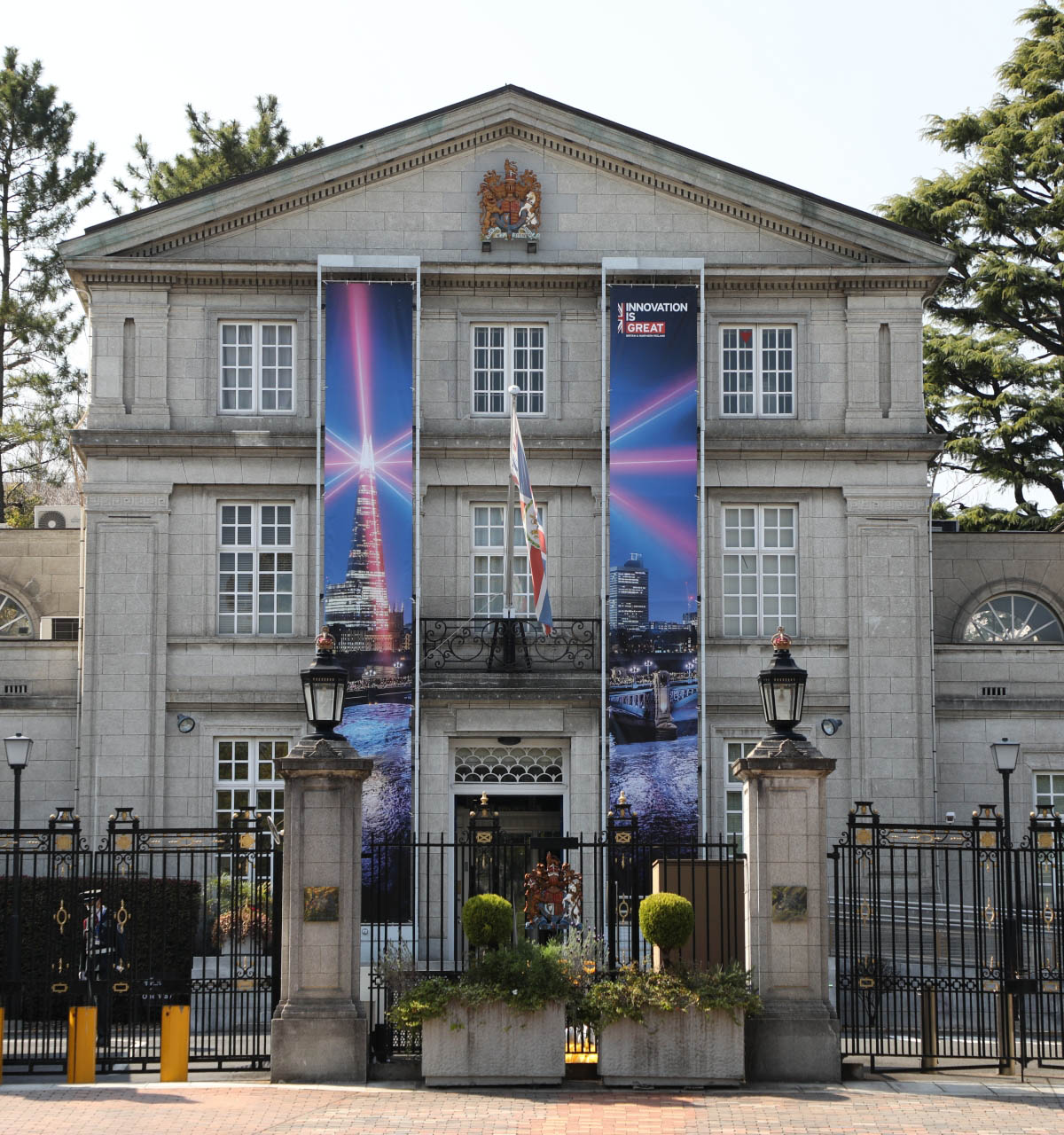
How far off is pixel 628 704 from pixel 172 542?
7821 mm

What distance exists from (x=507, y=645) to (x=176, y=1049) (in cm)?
1284

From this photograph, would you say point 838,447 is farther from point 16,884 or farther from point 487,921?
point 16,884

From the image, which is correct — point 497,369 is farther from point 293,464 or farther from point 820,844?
point 820,844

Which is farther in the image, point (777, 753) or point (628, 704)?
point (628, 704)

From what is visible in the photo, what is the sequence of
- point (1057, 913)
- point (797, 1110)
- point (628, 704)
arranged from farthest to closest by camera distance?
point (628, 704), point (1057, 913), point (797, 1110)

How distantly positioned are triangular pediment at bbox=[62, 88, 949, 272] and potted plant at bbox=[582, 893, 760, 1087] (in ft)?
53.3

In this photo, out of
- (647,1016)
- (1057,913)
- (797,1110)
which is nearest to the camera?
(797,1110)

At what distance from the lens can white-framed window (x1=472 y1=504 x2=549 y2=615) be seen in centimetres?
3164

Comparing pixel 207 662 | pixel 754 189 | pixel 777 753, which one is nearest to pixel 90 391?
pixel 207 662

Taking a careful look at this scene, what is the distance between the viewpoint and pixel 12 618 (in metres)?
34.7

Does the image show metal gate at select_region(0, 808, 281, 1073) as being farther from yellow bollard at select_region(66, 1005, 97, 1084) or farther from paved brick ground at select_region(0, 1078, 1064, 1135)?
paved brick ground at select_region(0, 1078, 1064, 1135)

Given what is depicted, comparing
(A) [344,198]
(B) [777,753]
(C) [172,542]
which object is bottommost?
(B) [777,753]

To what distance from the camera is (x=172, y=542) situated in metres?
31.3

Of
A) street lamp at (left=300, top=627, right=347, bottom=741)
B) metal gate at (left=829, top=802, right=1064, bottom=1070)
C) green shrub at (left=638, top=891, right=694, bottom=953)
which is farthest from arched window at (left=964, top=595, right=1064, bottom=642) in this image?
street lamp at (left=300, top=627, right=347, bottom=741)
